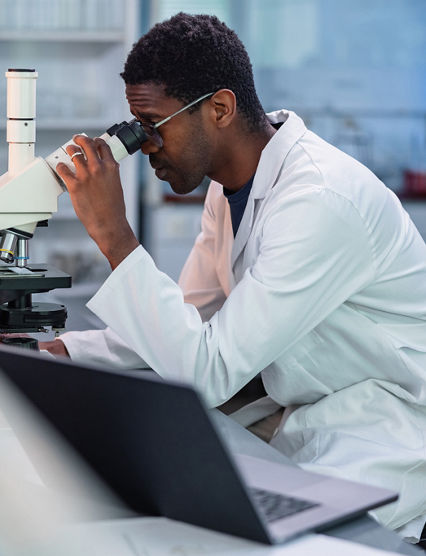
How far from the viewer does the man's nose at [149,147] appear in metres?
1.58

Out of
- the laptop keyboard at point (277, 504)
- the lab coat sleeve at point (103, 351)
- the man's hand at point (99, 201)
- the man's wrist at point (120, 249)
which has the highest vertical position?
the man's hand at point (99, 201)

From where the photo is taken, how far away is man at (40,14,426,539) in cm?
139

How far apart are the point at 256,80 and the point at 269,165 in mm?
3452

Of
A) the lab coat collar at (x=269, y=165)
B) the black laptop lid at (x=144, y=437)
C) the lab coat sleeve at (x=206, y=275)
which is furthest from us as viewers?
the lab coat sleeve at (x=206, y=275)

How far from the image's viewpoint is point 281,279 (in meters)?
1.40

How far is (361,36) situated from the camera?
5031mm

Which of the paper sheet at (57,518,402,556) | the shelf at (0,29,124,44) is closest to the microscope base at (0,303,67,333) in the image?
the paper sheet at (57,518,402,556)

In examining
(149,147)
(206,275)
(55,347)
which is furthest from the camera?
(206,275)

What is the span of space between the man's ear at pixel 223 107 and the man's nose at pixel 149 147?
0.12 m

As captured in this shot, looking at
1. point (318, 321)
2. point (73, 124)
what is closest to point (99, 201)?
point (318, 321)

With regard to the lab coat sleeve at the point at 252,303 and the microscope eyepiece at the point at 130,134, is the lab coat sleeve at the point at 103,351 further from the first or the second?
the microscope eyepiece at the point at 130,134

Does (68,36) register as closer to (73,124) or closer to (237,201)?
(73,124)

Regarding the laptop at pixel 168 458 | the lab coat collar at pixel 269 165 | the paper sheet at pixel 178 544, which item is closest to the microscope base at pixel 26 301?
the lab coat collar at pixel 269 165

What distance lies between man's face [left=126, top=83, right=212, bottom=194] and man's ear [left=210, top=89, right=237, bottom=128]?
29mm
